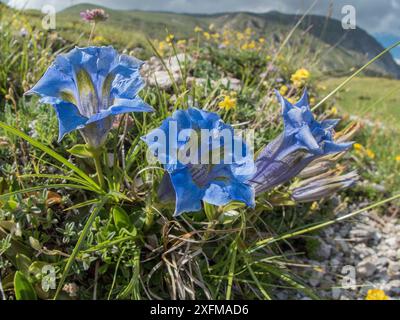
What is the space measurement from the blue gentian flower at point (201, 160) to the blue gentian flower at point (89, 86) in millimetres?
151

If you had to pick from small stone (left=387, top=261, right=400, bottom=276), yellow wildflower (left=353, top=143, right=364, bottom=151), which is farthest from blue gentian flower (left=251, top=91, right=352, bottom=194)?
yellow wildflower (left=353, top=143, right=364, bottom=151)

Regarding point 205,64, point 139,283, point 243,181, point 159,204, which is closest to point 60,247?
point 139,283

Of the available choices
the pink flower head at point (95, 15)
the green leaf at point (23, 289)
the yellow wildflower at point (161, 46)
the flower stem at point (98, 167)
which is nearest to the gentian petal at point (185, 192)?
the flower stem at point (98, 167)

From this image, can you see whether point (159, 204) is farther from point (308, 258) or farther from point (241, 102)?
point (241, 102)

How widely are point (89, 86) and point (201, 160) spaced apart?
389 millimetres

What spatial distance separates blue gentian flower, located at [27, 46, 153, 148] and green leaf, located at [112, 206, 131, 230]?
30 cm

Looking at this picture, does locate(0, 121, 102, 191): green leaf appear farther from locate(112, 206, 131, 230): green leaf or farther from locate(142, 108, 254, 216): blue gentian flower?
locate(142, 108, 254, 216): blue gentian flower

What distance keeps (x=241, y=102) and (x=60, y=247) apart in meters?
1.39

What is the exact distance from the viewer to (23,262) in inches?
56.9

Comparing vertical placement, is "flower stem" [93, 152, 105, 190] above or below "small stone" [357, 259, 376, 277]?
above

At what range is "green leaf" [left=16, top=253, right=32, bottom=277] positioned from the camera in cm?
144

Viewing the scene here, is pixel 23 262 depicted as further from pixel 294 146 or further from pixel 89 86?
pixel 294 146

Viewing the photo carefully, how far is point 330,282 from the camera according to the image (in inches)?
79.9

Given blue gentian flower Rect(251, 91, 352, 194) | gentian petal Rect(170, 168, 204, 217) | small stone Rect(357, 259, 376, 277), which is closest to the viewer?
gentian petal Rect(170, 168, 204, 217)
